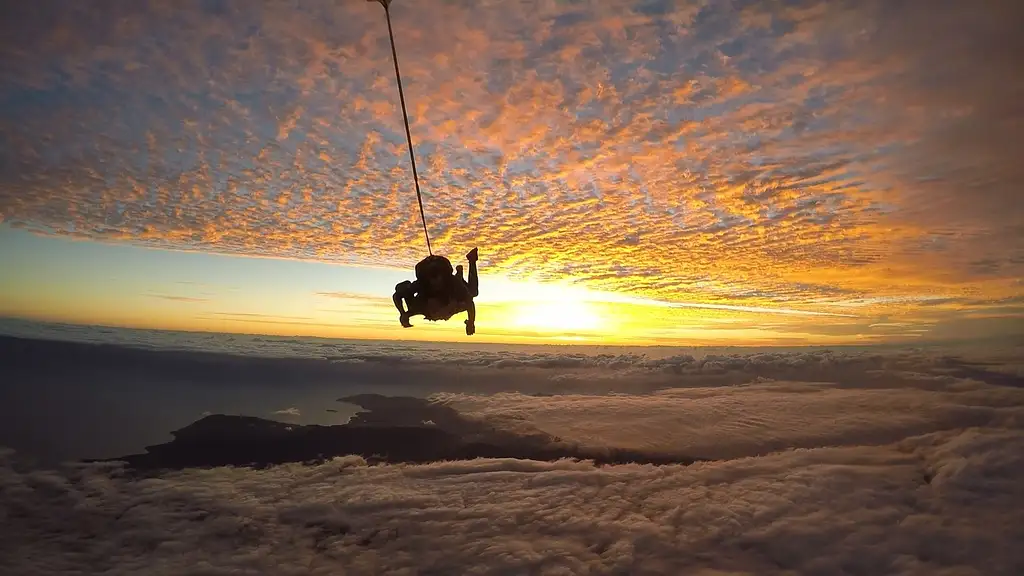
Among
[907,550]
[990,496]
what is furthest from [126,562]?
[990,496]

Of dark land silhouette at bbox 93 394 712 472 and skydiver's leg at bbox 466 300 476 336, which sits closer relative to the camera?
skydiver's leg at bbox 466 300 476 336

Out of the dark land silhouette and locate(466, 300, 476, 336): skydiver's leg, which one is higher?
locate(466, 300, 476, 336): skydiver's leg

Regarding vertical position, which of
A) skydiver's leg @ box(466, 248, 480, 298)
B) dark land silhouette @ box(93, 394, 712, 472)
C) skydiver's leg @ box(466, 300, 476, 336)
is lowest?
dark land silhouette @ box(93, 394, 712, 472)

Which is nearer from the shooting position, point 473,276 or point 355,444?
point 473,276

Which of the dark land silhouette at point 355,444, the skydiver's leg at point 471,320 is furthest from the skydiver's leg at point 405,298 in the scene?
the dark land silhouette at point 355,444

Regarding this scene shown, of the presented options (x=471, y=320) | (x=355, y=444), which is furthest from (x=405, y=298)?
(x=355, y=444)

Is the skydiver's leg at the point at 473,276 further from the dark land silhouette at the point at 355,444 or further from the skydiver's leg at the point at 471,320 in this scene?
the dark land silhouette at the point at 355,444

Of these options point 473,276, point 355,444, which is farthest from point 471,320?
point 355,444

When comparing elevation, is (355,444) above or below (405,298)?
below

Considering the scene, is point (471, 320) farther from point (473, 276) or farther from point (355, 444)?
point (355, 444)

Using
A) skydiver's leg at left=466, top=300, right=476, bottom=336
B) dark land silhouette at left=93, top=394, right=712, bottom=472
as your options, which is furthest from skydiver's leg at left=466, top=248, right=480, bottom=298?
dark land silhouette at left=93, top=394, right=712, bottom=472

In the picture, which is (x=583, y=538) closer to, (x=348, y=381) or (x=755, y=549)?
(x=755, y=549)

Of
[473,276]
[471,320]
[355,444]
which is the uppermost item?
[473,276]

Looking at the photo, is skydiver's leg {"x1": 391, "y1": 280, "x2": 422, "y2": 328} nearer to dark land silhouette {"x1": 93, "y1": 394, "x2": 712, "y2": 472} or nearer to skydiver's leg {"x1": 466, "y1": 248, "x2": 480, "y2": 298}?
skydiver's leg {"x1": 466, "y1": 248, "x2": 480, "y2": 298}
